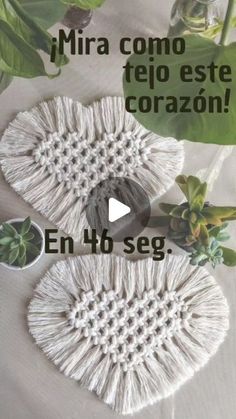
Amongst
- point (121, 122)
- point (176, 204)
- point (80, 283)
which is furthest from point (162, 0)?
point (80, 283)

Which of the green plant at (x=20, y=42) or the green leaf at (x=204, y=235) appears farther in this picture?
the green leaf at (x=204, y=235)

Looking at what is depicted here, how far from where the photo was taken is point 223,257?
2.39 ft

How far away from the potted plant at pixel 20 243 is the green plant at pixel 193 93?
248 millimetres

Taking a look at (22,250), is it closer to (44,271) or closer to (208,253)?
(44,271)

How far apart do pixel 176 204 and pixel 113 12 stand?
0.27 metres

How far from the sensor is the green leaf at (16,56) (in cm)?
49

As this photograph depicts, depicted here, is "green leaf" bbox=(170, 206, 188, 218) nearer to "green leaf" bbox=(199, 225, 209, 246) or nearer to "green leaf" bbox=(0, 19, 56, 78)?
"green leaf" bbox=(199, 225, 209, 246)

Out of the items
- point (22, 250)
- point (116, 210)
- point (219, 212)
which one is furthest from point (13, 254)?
point (219, 212)

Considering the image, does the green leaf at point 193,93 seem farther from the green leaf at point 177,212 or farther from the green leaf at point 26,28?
the green leaf at point 177,212

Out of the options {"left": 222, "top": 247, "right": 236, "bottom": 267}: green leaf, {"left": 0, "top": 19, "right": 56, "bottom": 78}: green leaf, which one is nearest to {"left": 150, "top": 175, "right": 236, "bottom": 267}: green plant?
{"left": 222, "top": 247, "right": 236, "bottom": 267}: green leaf

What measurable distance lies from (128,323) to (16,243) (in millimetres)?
179

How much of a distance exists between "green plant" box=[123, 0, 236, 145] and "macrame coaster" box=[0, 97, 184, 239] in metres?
0.21

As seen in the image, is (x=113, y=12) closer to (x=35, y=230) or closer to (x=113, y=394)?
(x=35, y=230)

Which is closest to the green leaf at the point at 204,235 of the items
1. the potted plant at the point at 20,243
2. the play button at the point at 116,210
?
the play button at the point at 116,210
